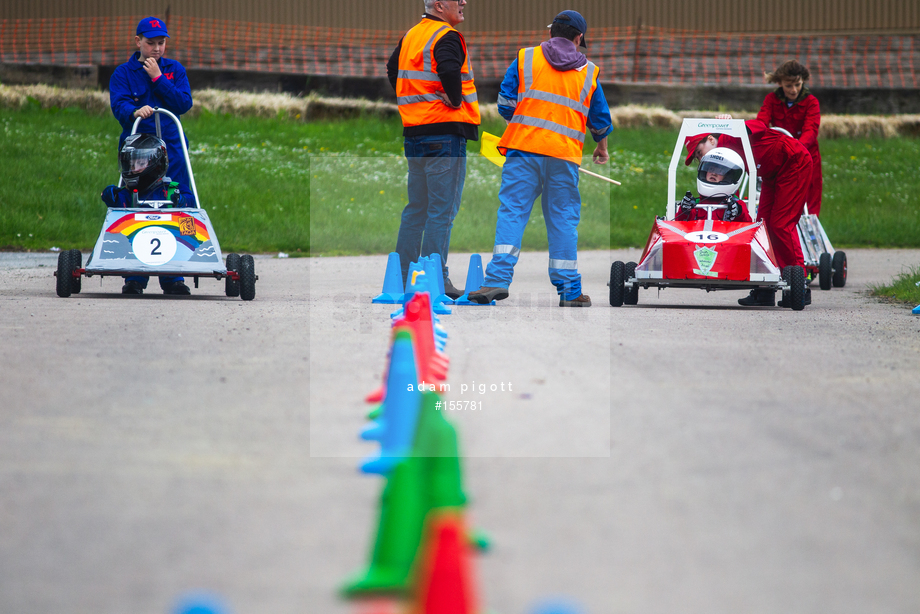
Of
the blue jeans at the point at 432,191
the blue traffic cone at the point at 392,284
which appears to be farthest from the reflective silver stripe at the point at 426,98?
the blue traffic cone at the point at 392,284

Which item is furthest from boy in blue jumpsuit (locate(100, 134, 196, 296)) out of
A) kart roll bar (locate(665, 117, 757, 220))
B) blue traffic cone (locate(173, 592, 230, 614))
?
blue traffic cone (locate(173, 592, 230, 614))

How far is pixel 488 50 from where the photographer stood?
78.4ft

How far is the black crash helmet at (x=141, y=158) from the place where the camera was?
7711 mm

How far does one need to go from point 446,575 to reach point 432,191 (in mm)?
6256

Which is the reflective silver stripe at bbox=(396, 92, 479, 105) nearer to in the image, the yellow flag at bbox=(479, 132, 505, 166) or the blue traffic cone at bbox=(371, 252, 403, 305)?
the yellow flag at bbox=(479, 132, 505, 166)

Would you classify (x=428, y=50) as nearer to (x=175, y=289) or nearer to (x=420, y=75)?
(x=420, y=75)

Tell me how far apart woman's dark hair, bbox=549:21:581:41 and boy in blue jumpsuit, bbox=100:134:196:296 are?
2900 mm

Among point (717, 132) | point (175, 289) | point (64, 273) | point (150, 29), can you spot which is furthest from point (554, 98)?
point (64, 273)

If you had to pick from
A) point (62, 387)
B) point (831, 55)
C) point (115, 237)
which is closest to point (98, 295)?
point (115, 237)

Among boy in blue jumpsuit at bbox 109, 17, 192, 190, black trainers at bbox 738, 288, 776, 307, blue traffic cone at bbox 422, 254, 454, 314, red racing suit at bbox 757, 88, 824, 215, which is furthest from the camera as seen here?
red racing suit at bbox 757, 88, 824, 215

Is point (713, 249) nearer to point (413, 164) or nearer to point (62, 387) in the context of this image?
point (413, 164)

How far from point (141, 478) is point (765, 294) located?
20.3ft

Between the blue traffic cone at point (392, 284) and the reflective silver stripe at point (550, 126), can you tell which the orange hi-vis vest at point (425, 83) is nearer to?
the reflective silver stripe at point (550, 126)

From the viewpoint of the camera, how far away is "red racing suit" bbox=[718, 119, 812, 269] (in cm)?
872
